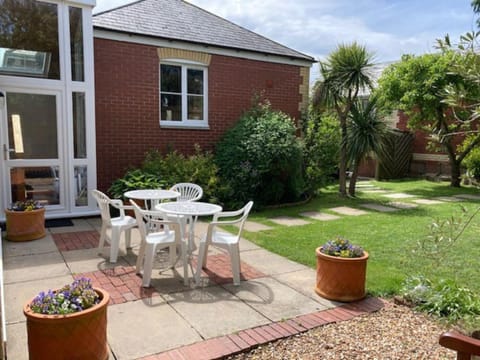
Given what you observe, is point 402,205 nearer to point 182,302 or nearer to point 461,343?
point 182,302

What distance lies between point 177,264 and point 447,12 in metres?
5.41

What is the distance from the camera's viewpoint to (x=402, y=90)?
11766 millimetres

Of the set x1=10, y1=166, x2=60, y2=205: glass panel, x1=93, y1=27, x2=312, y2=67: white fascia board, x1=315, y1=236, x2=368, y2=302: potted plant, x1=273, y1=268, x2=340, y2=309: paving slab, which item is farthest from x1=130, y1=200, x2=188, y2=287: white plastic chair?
x1=93, y1=27, x2=312, y2=67: white fascia board

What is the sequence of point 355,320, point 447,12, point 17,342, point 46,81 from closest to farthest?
point 17,342 < point 355,320 < point 447,12 < point 46,81

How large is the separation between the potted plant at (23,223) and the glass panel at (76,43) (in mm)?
2707

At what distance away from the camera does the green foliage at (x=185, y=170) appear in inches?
307

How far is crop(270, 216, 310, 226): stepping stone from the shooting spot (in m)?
7.24

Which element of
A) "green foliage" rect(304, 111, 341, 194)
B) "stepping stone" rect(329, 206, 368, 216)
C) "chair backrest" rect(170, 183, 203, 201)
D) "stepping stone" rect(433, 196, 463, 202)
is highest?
"green foliage" rect(304, 111, 341, 194)

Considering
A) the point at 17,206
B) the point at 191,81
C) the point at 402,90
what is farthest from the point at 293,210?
the point at 402,90

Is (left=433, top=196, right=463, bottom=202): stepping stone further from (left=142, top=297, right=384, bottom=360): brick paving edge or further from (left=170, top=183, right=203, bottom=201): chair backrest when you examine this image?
(left=142, top=297, right=384, bottom=360): brick paving edge

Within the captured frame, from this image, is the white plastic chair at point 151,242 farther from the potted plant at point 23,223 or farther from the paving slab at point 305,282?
the potted plant at point 23,223

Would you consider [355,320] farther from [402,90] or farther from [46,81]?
[402,90]

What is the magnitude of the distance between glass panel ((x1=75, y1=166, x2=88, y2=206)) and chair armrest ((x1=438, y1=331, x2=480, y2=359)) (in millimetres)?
6929

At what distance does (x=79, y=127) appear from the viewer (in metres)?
7.24
